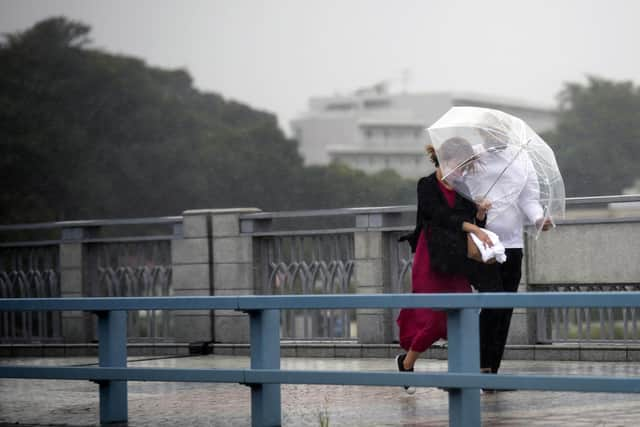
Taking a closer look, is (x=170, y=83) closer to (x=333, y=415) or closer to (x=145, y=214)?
(x=145, y=214)

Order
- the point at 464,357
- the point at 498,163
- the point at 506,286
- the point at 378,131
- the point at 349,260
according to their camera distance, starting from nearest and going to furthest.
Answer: the point at 464,357, the point at 498,163, the point at 506,286, the point at 349,260, the point at 378,131

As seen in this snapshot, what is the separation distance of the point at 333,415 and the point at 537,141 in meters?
2.46

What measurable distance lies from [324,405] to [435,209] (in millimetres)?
1465

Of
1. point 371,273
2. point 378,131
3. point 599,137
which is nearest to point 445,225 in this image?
point 371,273

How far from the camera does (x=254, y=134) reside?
96000mm

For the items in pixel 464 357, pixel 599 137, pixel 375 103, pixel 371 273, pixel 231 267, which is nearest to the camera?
pixel 464 357

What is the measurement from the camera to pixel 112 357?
7949mm

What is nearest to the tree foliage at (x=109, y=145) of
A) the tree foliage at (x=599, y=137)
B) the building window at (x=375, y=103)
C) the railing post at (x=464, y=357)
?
the tree foliage at (x=599, y=137)

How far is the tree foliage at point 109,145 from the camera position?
83938 millimetres

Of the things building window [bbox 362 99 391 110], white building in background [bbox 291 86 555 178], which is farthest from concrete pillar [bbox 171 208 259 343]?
building window [bbox 362 99 391 110]

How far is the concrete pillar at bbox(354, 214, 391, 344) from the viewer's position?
13.4 meters

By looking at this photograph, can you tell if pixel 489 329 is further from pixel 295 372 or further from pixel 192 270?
pixel 192 270

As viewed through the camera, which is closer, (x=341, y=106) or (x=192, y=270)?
(x=192, y=270)

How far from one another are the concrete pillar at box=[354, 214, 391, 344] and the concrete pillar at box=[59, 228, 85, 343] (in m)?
3.77
